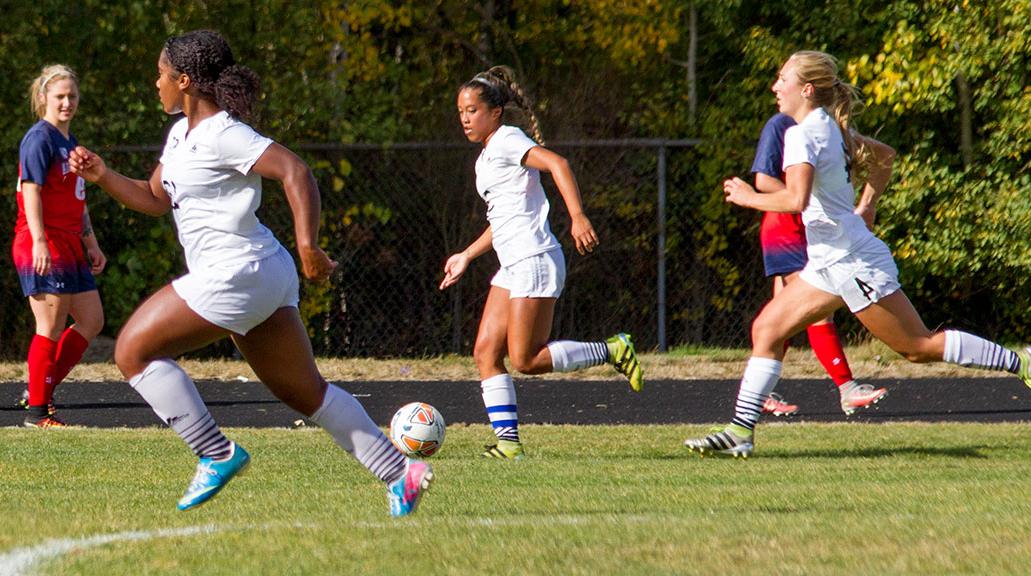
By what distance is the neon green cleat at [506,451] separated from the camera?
26.1 ft

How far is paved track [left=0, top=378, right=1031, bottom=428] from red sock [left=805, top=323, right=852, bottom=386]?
1.11ft

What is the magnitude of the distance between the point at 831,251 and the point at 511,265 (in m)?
1.57

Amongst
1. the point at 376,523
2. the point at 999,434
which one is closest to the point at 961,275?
the point at 999,434

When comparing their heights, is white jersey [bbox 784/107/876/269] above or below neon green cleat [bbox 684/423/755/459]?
above

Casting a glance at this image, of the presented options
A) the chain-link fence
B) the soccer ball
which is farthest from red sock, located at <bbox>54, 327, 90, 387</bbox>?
the chain-link fence

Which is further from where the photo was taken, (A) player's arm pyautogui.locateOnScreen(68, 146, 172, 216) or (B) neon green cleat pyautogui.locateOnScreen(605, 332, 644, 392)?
(B) neon green cleat pyautogui.locateOnScreen(605, 332, 644, 392)

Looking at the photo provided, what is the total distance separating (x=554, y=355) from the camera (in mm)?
8164

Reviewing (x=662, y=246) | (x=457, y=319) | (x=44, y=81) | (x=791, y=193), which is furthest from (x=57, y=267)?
(x=662, y=246)

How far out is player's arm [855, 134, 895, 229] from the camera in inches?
327

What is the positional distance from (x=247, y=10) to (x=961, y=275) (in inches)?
301

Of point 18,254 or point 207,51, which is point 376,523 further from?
point 18,254

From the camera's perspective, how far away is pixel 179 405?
5.40m

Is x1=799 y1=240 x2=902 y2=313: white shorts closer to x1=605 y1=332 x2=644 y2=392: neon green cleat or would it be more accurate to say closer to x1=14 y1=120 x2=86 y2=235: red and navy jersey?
x1=605 y1=332 x2=644 y2=392: neon green cleat

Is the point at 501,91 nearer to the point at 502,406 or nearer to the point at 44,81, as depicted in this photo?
the point at 502,406
